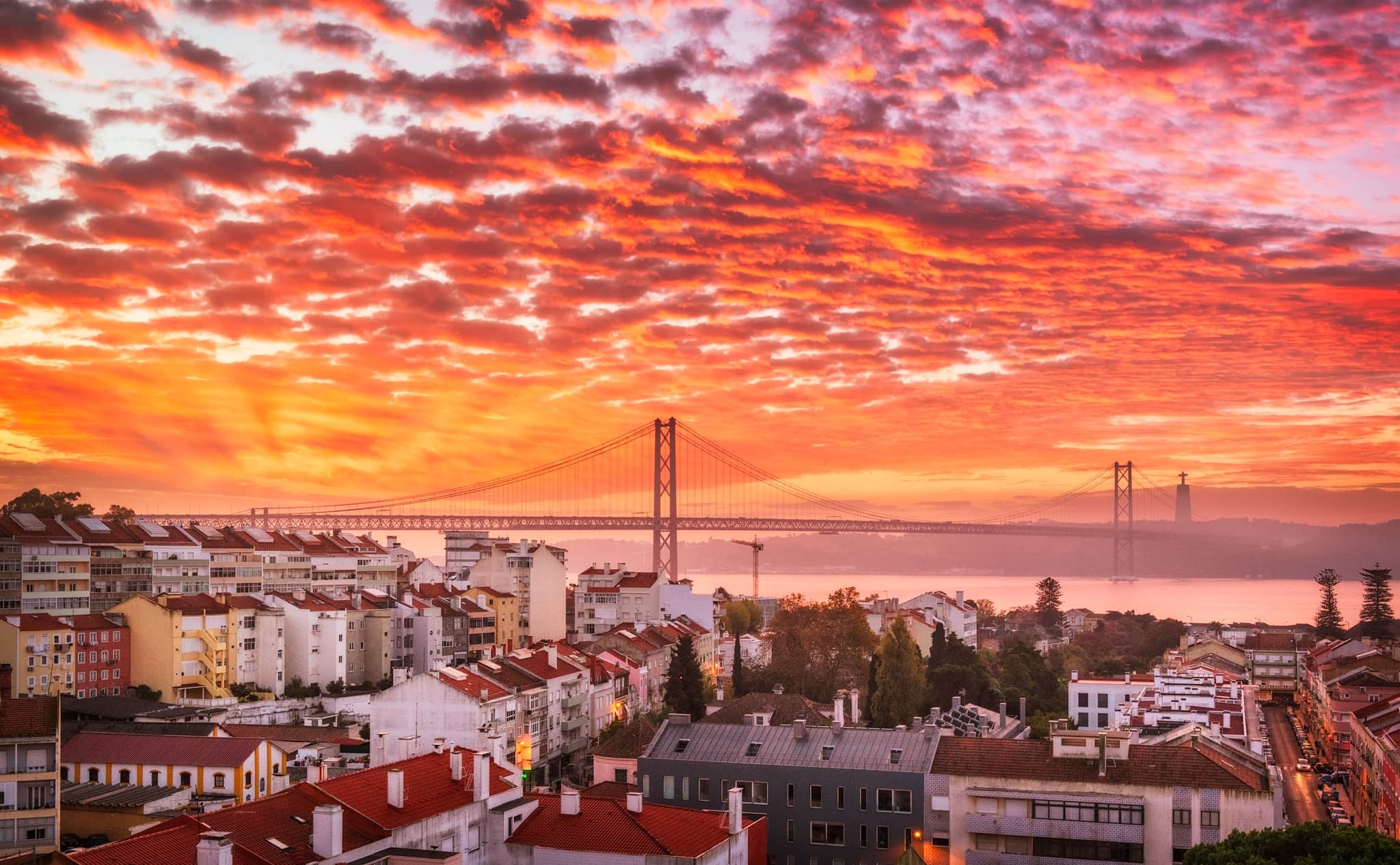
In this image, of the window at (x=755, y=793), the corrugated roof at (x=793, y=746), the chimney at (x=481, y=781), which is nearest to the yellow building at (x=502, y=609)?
the corrugated roof at (x=793, y=746)

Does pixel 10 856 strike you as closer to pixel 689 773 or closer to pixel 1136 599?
pixel 689 773

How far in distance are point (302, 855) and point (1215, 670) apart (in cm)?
4006

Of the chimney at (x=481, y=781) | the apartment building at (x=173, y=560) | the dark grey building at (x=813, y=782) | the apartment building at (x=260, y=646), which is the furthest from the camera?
the apartment building at (x=173, y=560)

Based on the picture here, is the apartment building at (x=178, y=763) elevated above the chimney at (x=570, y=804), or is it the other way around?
the chimney at (x=570, y=804)

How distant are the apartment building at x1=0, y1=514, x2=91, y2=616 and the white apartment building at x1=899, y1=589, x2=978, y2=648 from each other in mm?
41402

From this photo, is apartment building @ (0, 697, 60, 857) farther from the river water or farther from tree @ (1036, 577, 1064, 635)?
the river water

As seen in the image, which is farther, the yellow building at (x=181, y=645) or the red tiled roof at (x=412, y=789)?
the yellow building at (x=181, y=645)

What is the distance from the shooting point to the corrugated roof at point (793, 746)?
27.1m

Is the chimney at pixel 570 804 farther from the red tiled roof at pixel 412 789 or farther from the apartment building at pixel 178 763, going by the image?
the apartment building at pixel 178 763

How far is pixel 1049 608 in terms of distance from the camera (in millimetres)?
100062

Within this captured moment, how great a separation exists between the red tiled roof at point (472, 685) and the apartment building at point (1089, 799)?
45.6 feet

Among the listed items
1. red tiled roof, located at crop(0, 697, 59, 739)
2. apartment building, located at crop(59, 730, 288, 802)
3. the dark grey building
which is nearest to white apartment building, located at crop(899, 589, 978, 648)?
the dark grey building

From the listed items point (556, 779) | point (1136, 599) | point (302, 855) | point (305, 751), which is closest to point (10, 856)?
point (302, 855)

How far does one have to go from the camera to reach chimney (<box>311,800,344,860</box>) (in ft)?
61.7
